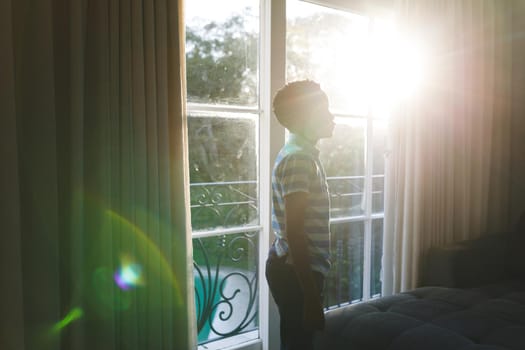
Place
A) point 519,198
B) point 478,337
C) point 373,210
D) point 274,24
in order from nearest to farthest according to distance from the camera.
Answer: point 478,337 → point 274,24 → point 373,210 → point 519,198

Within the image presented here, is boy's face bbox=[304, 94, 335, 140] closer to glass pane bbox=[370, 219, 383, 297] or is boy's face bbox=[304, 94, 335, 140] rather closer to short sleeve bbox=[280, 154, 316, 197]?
short sleeve bbox=[280, 154, 316, 197]

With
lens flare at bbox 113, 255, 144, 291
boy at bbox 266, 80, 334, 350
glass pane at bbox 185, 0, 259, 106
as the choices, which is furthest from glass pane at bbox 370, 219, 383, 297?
lens flare at bbox 113, 255, 144, 291

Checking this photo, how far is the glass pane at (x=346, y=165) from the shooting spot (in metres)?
2.77

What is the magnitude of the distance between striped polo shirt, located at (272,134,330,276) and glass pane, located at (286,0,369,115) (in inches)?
43.9

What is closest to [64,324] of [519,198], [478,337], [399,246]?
[478,337]

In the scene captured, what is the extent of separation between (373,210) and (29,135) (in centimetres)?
225

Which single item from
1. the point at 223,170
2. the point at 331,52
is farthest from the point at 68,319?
the point at 331,52

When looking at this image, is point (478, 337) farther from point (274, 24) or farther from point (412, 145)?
point (274, 24)

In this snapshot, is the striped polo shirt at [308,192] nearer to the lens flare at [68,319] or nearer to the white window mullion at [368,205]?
the lens flare at [68,319]

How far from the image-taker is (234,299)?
2342 mm

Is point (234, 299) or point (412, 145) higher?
point (412, 145)

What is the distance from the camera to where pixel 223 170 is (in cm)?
224

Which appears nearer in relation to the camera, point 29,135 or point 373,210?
point 29,135

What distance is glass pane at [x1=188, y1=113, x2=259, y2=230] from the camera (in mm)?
2154
